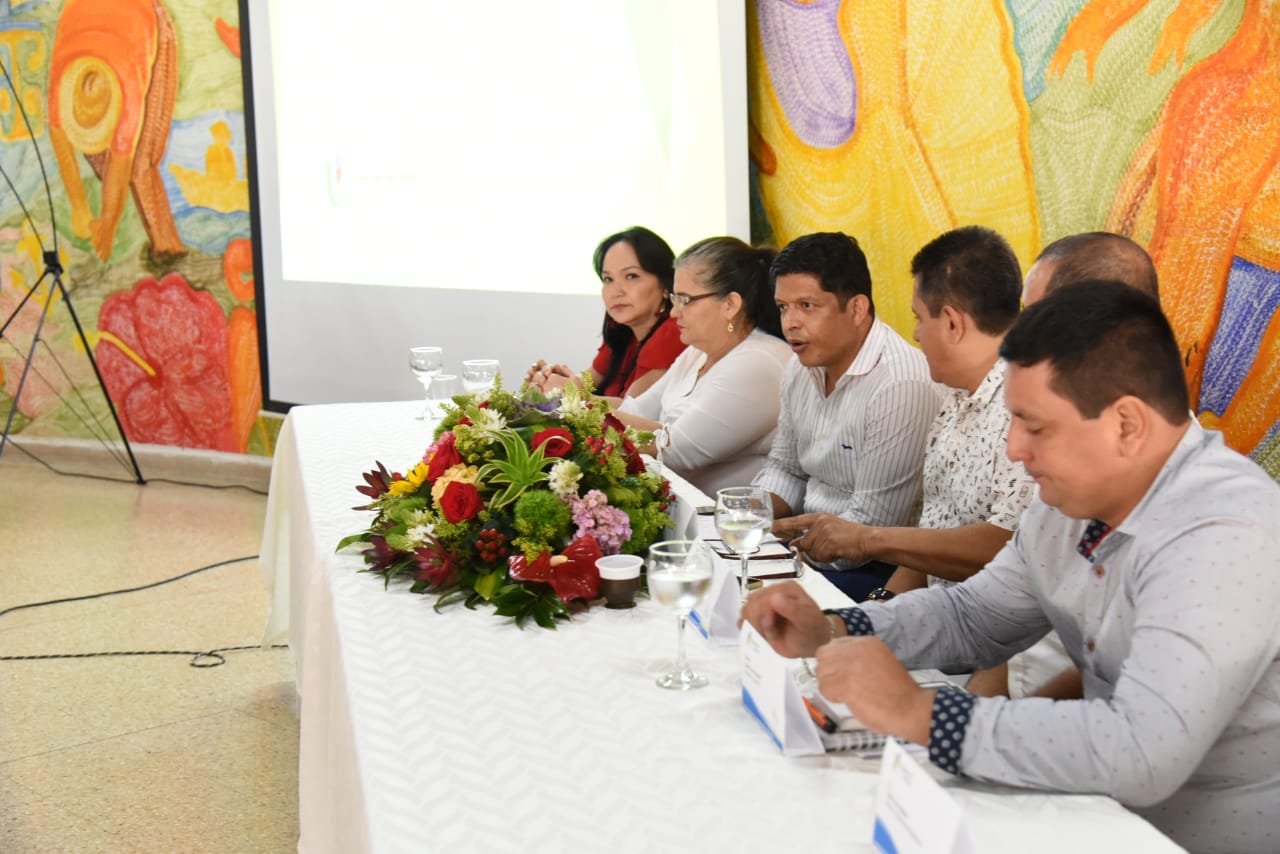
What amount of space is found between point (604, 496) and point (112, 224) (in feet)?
15.3

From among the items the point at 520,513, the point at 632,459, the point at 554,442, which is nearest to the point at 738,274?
the point at 632,459

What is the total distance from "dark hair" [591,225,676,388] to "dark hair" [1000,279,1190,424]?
7.42 ft

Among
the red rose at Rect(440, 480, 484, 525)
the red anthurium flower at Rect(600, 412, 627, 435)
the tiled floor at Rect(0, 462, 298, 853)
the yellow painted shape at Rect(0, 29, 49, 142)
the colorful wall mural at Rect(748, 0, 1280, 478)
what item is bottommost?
the tiled floor at Rect(0, 462, 298, 853)

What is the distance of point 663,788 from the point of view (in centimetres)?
112

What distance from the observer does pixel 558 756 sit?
119 cm

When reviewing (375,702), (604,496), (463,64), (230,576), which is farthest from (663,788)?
(463,64)

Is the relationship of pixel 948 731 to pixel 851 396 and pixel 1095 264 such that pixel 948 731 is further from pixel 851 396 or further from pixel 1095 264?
pixel 851 396

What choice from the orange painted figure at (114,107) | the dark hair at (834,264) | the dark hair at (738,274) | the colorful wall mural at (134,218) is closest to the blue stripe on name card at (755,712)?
the dark hair at (834,264)

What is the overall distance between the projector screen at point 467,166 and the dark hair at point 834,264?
1.27 meters

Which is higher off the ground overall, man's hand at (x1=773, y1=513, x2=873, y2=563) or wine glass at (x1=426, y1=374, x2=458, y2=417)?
wine glass at (x1=426, y1=374, x2=458, y2=417)

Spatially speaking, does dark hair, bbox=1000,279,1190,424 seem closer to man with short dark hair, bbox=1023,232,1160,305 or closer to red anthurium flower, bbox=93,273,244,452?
man with short dark hair, bbox=1023,232,1160,305

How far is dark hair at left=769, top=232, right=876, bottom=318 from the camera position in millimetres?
2498

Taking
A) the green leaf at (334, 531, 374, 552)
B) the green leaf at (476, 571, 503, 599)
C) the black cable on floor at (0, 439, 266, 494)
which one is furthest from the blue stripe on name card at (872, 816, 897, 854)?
the black cable on floor at (0, 439, 266, 494)

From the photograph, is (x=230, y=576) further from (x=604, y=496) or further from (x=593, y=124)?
(x=604, y=496)
